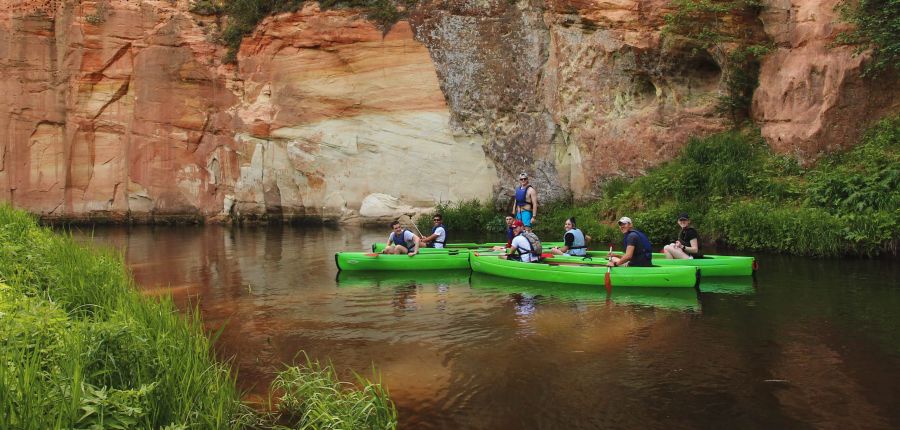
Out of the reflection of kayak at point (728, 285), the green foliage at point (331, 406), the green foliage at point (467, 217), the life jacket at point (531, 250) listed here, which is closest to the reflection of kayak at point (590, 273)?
the life jacket at point (531, 250)

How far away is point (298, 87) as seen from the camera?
82.3 ft

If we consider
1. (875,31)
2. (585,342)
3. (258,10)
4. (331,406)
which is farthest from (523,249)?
(258,10)

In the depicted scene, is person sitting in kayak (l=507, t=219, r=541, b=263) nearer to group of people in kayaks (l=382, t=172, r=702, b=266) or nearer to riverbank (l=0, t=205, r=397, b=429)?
group of people in kayaks (l=382, t=172, r=702, b=266)

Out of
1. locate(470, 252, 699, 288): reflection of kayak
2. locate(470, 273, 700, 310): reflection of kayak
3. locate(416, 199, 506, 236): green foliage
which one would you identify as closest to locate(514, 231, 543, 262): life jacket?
locate(470, 252, 699, 288): reflection of kayak

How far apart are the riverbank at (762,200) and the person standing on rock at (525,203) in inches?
122

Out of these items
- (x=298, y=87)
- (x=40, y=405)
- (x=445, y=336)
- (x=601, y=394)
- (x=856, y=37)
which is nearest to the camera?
(x=40, y=405)

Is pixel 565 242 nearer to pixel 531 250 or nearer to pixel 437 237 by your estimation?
pixel 531 250

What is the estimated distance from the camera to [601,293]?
1102cm

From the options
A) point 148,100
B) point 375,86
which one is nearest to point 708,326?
point 375,86

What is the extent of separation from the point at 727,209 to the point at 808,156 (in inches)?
93.7

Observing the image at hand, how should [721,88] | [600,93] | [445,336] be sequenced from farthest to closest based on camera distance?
[600,93] < [721,88] < [445,336]

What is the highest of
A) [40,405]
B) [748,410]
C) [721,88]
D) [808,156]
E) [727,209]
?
[721,88]

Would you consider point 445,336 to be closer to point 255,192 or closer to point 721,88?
point 721,88

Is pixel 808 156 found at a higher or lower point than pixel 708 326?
higher
